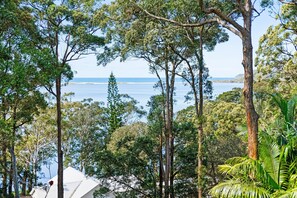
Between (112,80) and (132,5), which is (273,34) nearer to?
(132,5)

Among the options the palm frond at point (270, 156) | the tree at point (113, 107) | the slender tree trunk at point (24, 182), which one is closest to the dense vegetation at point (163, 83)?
the palm frond at point (270, 156)

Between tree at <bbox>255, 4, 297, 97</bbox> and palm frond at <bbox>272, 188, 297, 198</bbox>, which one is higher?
tree at <bbox>255, 4, 297, 97</bbox>

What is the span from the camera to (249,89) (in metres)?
4.45

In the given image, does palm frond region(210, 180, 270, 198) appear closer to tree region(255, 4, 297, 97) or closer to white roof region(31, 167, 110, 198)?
tree region(255, 4, 297, 97)

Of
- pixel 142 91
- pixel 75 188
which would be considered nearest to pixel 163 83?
pixel 75 188

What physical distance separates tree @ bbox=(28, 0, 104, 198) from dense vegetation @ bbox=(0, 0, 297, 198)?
0.12 feet

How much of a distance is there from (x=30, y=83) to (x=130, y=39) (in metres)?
3.15

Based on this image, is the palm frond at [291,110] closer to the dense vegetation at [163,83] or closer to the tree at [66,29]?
the dense vegetation at [163,83]

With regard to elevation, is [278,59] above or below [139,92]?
above

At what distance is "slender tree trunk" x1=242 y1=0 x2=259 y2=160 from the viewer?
4.40 m

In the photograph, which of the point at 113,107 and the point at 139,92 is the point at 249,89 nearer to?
the point at 113,107

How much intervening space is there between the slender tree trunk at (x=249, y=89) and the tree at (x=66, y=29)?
6937mm

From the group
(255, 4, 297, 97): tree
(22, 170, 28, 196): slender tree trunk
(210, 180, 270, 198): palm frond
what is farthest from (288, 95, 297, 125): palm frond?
(22, 170, 28, 196): slender tree trunk

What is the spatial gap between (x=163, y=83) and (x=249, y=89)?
7294mm
